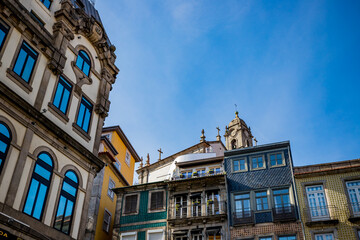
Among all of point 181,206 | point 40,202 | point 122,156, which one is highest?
point 122,156

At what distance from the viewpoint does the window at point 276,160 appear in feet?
110

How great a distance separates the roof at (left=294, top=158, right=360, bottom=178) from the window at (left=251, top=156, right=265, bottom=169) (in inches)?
117

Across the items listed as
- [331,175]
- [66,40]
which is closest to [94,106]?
[66,40]

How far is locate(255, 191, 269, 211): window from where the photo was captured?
104 ft

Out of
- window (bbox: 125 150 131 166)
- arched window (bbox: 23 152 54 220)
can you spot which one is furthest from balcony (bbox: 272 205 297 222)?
window (bbox: 125 150 131 166)

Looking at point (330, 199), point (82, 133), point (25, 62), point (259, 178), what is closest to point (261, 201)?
point (259, 178)

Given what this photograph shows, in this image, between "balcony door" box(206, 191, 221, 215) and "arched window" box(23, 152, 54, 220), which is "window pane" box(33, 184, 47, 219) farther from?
"balcony door" box(206, 191, 221, 215)

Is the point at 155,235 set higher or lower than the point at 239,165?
lower

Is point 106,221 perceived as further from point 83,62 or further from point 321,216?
point 321,216

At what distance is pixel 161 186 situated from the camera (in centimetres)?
3584

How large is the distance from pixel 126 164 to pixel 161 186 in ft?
33.4

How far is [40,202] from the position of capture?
64.4ft

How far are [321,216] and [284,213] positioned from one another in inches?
106

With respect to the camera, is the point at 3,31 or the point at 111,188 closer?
the point at 3,31
